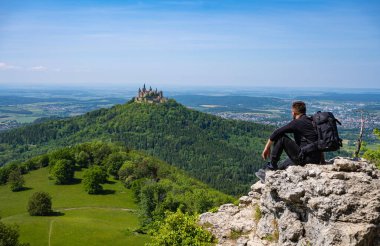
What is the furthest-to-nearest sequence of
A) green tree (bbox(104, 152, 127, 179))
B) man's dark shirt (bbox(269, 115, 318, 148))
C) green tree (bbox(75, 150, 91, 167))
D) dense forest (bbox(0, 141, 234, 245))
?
1. green tree (bbox(75, 150, 91, 167))
2. green tree (bbox(104, 152, 127, 179))
3. dense forest (bbox(0, 141, 234, 245))
4. man's dark shirt (bbox(269, 115, 318, 148))

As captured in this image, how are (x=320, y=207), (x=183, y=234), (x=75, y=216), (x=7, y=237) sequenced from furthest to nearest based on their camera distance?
(x=75, y=216), (x=7, y=237), (x=183, y=234), (x=320, y=207)

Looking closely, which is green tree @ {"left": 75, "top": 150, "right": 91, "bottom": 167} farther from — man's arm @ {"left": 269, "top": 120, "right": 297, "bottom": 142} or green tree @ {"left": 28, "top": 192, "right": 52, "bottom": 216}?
man's arm @ {"left": 269, "top": 120, "right": 297, "bottom": 142}

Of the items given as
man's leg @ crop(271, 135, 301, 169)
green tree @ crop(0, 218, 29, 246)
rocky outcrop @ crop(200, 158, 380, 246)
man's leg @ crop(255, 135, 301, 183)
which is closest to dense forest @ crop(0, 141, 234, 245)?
green tree @ crop(0, 218, 29, 246)

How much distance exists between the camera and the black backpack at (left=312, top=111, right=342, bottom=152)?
13.4 meters

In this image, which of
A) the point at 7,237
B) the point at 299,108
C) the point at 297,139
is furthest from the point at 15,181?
the point at 299,108

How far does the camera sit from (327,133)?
533 inches

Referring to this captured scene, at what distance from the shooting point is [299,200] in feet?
44.7

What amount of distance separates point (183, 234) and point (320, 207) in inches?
364

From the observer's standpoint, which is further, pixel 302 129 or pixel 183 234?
pixel 183 234

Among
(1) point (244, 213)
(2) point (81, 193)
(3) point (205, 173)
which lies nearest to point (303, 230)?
(1) point (244, 213)

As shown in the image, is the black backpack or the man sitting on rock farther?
the man sitting on rock

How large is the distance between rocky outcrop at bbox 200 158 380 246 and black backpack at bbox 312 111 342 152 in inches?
30.0

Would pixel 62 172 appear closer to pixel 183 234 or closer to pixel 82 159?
pixel 82 159

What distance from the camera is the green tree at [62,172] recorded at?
10344 cm
